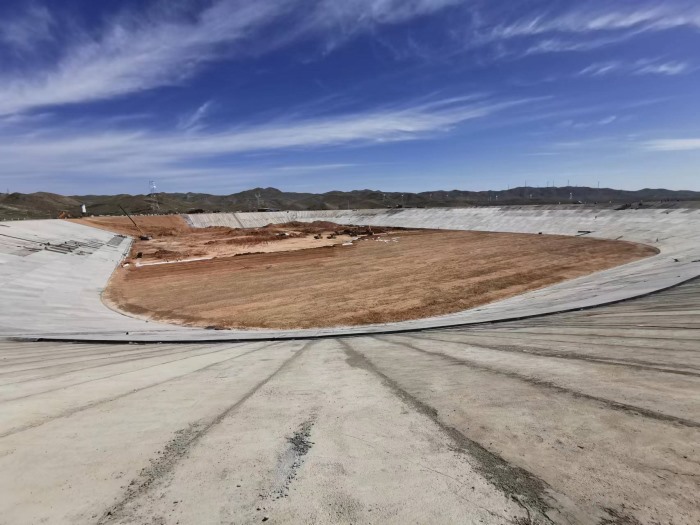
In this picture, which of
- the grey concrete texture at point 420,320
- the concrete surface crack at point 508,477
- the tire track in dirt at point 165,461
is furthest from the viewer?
the grey concrete texture at point 420,320

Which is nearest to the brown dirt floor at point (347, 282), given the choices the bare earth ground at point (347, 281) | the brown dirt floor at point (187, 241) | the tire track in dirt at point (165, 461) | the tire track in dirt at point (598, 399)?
the bare earth ground at point (347, 281)

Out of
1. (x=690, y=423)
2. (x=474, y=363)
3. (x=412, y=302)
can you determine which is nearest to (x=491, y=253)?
(x=412, y=302)

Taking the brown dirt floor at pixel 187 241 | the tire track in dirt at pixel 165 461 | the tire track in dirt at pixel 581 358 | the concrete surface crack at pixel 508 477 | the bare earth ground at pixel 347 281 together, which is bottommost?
the bare earth ground at pixel 347 281

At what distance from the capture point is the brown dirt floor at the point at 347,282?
91.8 ft

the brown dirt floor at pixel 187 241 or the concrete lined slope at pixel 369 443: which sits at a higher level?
the concrete lined slope at pixel 369 443

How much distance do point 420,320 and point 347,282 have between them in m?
15.2

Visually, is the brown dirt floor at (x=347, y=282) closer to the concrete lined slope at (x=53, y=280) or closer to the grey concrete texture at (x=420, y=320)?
the concrete lined slope at (x=53, y=280)

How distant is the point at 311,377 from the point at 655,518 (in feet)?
21.3

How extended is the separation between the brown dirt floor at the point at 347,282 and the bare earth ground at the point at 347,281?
0.09 m

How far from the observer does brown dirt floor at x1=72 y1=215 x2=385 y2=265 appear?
218 feet

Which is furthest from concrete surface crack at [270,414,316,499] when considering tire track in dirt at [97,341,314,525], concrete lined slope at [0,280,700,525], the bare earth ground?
the bare earth ground

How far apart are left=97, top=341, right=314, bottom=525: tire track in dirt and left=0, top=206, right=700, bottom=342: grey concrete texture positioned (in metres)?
13.3

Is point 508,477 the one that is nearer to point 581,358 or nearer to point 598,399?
point 598,399

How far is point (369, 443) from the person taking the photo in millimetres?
4867
